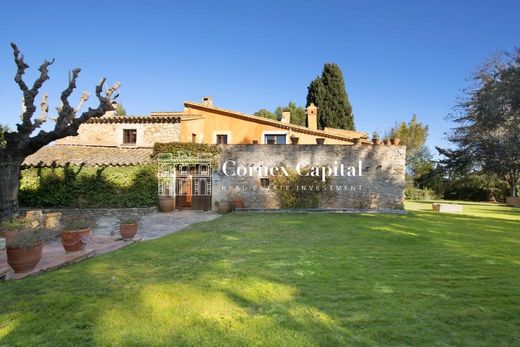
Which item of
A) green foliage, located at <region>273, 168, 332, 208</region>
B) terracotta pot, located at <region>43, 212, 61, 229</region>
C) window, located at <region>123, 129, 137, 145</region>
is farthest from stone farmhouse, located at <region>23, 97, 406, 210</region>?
terracotta pot, located at <region>43, 212, 61, 229</region>

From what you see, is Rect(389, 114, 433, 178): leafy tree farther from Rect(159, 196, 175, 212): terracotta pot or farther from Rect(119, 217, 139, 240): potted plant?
Rect(119, 217, 139, 240): potted plant

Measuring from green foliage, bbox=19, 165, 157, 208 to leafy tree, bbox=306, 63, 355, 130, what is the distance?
25.0 m

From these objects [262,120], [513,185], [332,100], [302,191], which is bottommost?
[302,191]

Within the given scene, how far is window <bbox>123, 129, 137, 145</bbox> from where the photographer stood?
2027 cm

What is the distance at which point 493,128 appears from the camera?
1691 centimetres

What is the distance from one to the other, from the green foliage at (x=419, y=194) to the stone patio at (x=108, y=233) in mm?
25883

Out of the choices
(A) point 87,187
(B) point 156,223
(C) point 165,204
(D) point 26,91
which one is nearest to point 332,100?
(C) point 165,204

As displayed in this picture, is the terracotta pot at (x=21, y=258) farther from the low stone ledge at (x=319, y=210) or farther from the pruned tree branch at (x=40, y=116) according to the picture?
the low stone ledge at (x=319, y=210)

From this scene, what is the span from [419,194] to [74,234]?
3524 cm

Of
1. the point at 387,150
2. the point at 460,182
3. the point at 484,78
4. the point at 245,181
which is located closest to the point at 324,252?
the point at 245,181

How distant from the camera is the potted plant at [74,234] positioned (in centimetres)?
682

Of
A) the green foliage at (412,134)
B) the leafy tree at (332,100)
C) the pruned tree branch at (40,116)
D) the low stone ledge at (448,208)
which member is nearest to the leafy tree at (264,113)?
the leafy tree at (332,100)

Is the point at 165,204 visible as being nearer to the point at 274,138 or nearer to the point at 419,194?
the point at 274,138

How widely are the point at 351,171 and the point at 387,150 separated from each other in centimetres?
232
